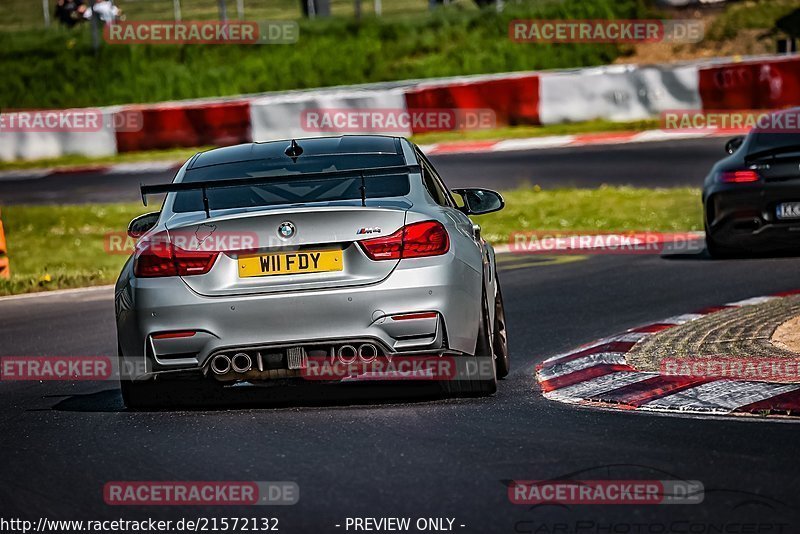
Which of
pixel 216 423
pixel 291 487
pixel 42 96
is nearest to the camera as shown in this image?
pixel 291 487

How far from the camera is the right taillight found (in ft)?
45.5

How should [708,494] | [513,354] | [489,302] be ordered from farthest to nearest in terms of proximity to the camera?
[513,354] → [489,302] → [708,494]

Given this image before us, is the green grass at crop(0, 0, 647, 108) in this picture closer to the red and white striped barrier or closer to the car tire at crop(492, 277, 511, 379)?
the red and white striped barrier

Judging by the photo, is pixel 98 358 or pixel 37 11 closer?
pixel 98 358

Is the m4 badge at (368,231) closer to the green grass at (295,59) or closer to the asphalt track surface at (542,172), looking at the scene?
the asphalt track surface at (542,172)

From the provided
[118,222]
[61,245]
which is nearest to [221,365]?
[61,245]

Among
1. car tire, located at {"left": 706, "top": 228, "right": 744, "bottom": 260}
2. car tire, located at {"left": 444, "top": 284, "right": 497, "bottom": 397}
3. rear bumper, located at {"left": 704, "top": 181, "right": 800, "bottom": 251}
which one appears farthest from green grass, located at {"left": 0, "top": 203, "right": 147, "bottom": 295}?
car tire, located at {"left": 444, "top": 284, "right": 497, "bottom": 397}

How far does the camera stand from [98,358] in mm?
10273

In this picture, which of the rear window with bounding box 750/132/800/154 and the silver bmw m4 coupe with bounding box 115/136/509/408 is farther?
the rear window with bounding box 750/132/800/154

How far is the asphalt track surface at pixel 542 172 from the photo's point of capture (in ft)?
73.6

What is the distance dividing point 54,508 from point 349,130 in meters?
23.8

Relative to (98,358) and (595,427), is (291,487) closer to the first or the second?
(595,427)

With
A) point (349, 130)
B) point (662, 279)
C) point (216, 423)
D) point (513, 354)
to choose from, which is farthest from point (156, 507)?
point (349, 130)

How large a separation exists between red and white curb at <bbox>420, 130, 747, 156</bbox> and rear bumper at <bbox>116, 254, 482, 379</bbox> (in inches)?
784
